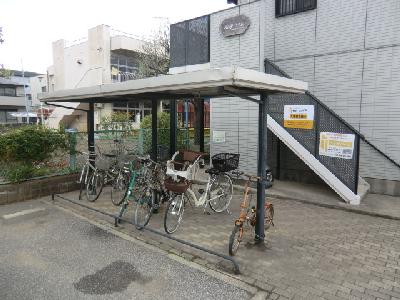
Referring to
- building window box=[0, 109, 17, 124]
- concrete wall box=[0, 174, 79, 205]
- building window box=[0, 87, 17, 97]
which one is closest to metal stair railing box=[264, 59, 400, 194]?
concrete wall box=[0, 174, 79, 205]

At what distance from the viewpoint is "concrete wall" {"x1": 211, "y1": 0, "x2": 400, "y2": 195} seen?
8109 mm

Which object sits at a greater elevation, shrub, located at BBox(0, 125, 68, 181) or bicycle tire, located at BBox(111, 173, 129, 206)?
shrub, located at BBox(0, 125, 68, 181)

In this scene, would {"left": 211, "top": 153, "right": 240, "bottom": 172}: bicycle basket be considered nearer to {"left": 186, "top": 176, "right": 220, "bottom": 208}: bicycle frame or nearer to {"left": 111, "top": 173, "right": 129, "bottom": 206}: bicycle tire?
{"left": 186, "top": 176, "right": 220, "bottom": 208}: bicycle frame

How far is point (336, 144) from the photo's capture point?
7324mm

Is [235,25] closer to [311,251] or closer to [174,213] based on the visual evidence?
[174,213]

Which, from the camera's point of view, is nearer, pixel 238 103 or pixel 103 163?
pixel 103 163

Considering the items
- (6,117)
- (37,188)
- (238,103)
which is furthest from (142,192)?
(6,117)

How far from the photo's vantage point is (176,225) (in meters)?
5.74

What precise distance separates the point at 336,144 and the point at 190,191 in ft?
12.4

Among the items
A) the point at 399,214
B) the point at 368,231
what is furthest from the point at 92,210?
the point at 399,214

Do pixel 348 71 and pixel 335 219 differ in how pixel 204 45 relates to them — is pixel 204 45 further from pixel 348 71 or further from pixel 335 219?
pixel 335 219

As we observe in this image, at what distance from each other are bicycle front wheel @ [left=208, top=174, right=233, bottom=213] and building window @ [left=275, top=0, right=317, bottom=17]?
Answer: 6.15m

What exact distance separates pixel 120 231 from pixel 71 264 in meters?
1.31

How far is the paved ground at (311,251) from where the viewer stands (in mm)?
3922
